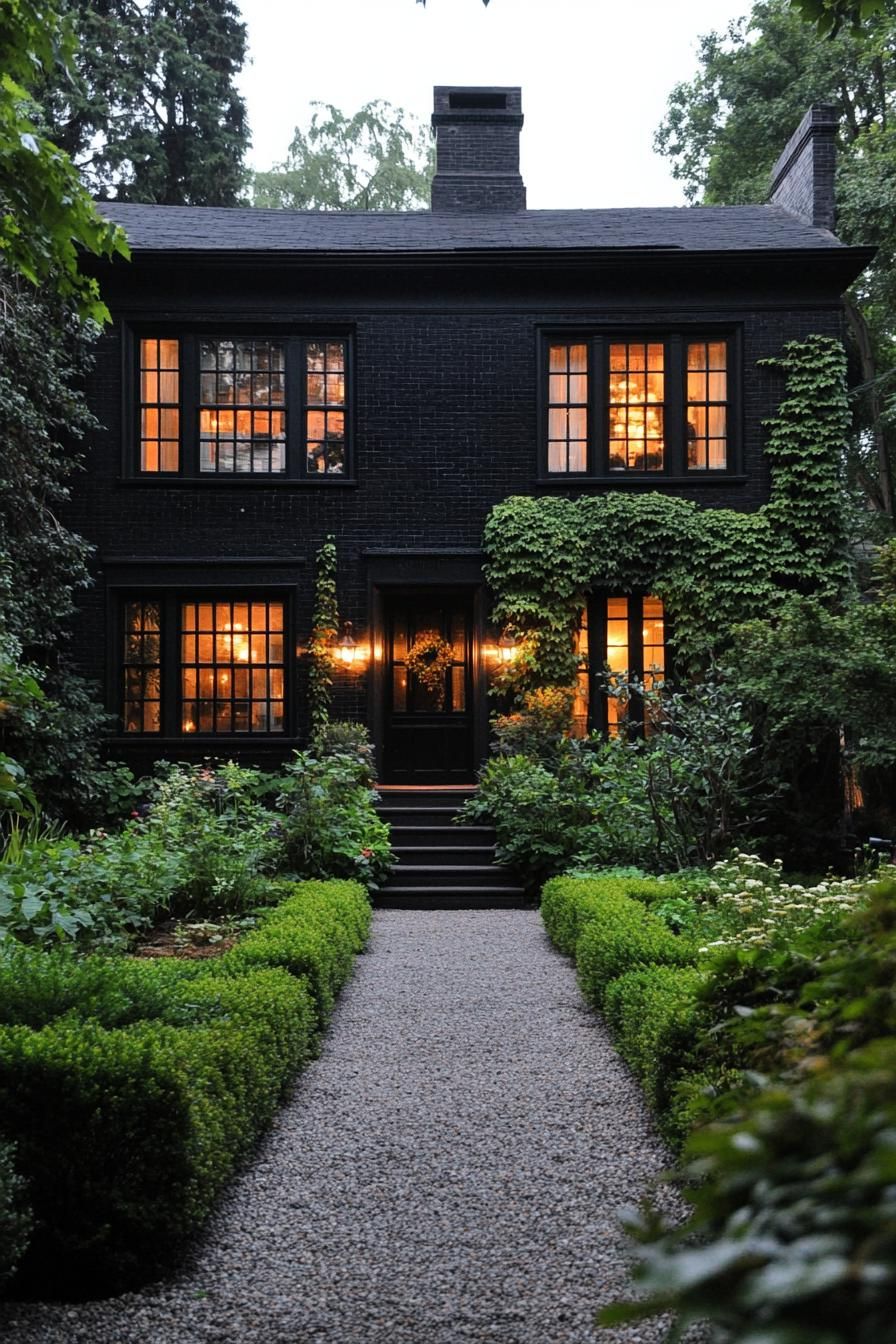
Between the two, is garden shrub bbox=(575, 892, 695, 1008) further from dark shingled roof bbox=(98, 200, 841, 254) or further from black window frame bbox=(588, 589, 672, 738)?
dark shingled roof bbox=(98, 200, 841, 254)

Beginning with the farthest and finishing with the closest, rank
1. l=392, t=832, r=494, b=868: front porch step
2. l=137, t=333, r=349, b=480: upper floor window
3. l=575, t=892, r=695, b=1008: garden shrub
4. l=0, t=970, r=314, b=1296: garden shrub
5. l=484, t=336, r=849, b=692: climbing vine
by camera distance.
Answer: l=137, t=333, r=349, b=480: upper floor window, l=484, t=336, r=849, b=692: climbing vine, l=392, t=832, r=494, b=868: front porch step, l=575, t=892, r=695, b=1008: garden shrub, l=0, t=970, r=314, b=1296: garden shrub

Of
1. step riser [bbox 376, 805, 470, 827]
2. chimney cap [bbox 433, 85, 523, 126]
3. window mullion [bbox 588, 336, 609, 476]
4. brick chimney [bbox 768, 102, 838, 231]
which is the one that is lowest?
step riser [bbox 376, 805, 470, 827]

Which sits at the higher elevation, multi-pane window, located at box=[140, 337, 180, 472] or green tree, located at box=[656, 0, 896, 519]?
green tree, located at box=[656, 0, 896, 519]

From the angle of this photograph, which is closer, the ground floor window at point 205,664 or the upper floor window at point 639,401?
the ground floor window at point 205,664

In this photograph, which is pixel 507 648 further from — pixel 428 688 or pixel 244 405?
pixel 244 405

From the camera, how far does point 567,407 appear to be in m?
14.1

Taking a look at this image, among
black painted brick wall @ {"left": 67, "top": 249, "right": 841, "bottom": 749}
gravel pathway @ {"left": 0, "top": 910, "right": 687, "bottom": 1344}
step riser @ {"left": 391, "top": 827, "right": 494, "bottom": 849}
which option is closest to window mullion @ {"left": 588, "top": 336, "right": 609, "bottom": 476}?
black painted brick wall @ {"left": 67, "top": 249, "right": 841, "bottom": 749}

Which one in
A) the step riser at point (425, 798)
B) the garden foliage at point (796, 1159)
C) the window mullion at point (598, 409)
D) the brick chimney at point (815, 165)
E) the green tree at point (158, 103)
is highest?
the green tree at point (158, 103)

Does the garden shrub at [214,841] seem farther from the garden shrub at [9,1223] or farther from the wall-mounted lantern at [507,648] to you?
the garden shrub at [9,1223]

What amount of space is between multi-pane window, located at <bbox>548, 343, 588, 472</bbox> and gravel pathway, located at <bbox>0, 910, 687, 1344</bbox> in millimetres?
8631

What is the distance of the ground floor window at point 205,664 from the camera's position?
14.0 meters

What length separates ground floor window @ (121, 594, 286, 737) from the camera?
14.0 metres

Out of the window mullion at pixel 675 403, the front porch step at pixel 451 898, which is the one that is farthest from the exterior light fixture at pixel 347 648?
the window mullion at pixel 675 403

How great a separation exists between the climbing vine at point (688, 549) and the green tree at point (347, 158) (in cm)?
2048
